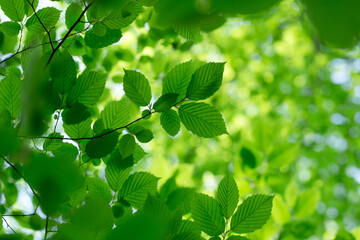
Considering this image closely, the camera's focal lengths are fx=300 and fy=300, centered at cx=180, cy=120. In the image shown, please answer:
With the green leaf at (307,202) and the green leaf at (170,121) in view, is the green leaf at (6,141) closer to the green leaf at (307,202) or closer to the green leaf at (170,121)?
the green leaf at (170,121)

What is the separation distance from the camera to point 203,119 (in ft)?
2.25

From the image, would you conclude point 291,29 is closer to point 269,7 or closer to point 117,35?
point 117,35

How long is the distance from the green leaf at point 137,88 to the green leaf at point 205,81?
109 millimetres

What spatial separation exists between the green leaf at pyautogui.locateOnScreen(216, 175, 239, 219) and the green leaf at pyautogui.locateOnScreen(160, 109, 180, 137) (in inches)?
7.0

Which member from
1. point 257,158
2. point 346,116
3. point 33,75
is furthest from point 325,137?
point 33,75

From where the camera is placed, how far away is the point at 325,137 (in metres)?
4.12

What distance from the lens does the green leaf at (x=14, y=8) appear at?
0.78 metres

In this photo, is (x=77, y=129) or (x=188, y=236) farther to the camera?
(x=77, y=129)

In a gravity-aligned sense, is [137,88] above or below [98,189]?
above

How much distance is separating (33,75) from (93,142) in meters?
0.48

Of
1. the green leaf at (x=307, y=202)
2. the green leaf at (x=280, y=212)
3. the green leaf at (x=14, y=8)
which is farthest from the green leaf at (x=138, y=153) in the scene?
the green leaf at (x=307, y=202)

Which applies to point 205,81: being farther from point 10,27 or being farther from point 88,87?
point 10,27

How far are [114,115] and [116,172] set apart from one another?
0.48ft

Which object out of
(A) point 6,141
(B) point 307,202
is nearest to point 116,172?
(A) point 6,141
